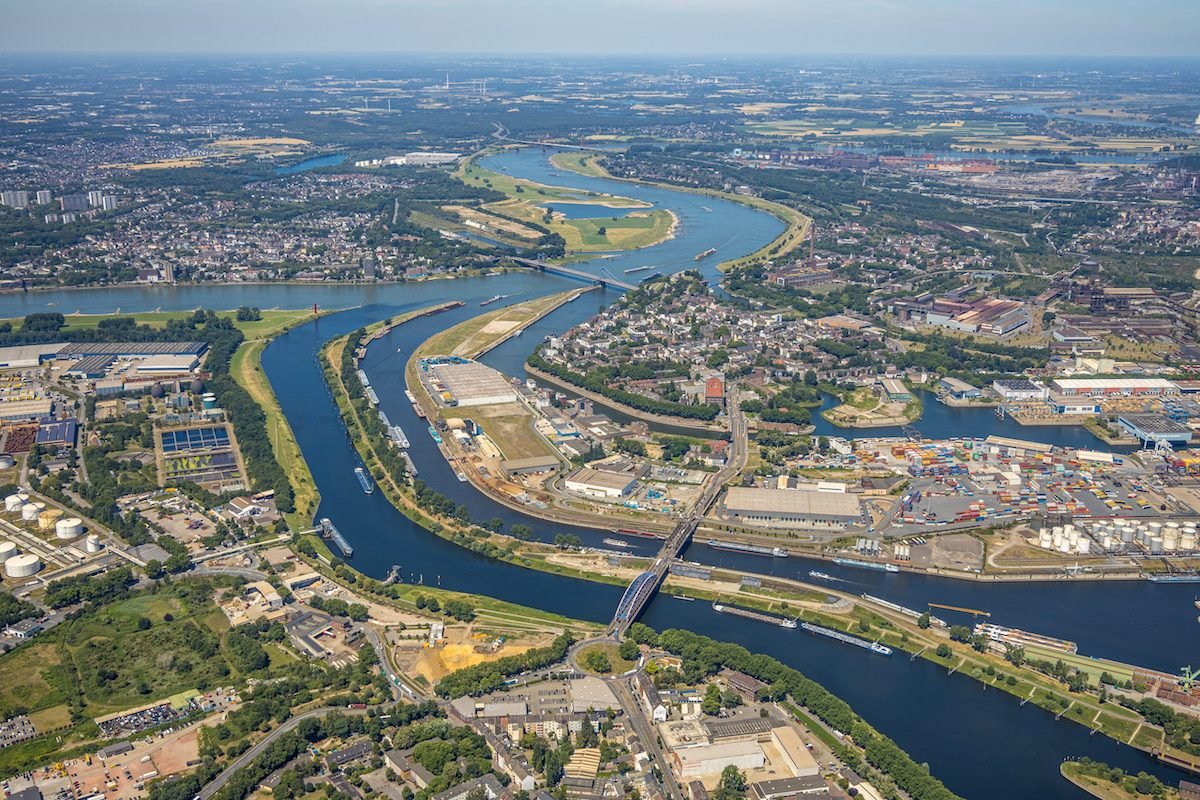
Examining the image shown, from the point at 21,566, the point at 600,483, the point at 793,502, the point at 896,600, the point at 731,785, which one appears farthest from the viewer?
the point at 600,483

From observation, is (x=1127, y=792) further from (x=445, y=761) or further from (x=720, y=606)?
(x=445, y=761)

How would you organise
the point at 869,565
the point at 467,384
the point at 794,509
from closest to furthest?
the point at 869,565, the point at 794,509, the point at 467,384

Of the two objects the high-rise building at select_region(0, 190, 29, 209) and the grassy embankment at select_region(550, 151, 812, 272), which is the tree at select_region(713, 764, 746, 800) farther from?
the high-rise building at select_region(0, 190, 29, 209)

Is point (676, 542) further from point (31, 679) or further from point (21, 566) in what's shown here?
point (21, 566)

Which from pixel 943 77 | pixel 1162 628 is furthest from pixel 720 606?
pixel 943 77

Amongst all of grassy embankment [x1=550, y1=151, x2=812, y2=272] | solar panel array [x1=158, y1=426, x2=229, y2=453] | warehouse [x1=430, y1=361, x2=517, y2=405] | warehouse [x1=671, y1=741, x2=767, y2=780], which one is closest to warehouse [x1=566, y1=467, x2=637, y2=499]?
warehouse [x1=430, y1=361, x2=517, y2=405]

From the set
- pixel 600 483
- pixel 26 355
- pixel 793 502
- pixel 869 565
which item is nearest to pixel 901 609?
pixel 869 565

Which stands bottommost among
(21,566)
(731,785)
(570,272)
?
(21,566)
